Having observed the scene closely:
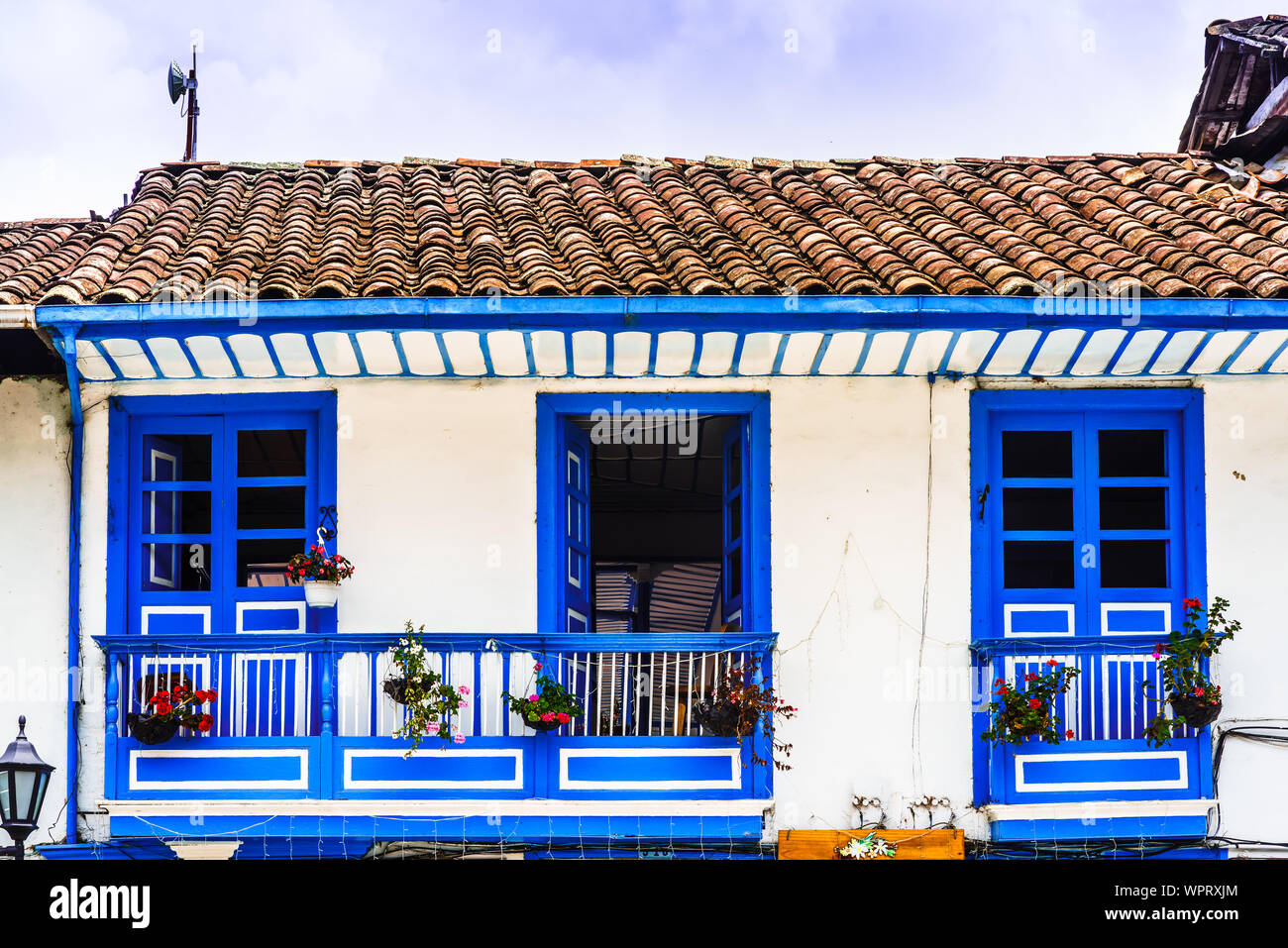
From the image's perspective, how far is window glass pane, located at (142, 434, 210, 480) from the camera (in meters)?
8.20

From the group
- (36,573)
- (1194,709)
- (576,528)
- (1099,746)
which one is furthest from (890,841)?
(36,573)

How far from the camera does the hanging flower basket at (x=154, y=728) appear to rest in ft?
24.6

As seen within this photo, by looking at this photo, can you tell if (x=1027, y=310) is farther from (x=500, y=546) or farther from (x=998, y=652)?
(x=500, y=546)

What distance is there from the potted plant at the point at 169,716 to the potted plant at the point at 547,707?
1719 millimetres

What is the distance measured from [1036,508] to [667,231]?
514cm

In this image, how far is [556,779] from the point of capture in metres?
7.69

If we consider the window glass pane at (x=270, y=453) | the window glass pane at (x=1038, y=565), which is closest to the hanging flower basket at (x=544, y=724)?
the window glass pane at (x=270, y=453)

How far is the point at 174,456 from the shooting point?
8.51 meters

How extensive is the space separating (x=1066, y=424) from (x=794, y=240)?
6.50ft

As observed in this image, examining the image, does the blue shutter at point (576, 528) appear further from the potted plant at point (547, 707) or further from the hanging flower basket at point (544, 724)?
the hanging flower basket at point (544, 724)

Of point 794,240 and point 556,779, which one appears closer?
point 556,779

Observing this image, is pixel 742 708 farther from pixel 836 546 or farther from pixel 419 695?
pixel 419 695

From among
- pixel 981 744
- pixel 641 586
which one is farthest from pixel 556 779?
pixel 641 586

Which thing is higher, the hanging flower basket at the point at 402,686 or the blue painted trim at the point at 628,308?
the blue painted trim at the point at 628,308
